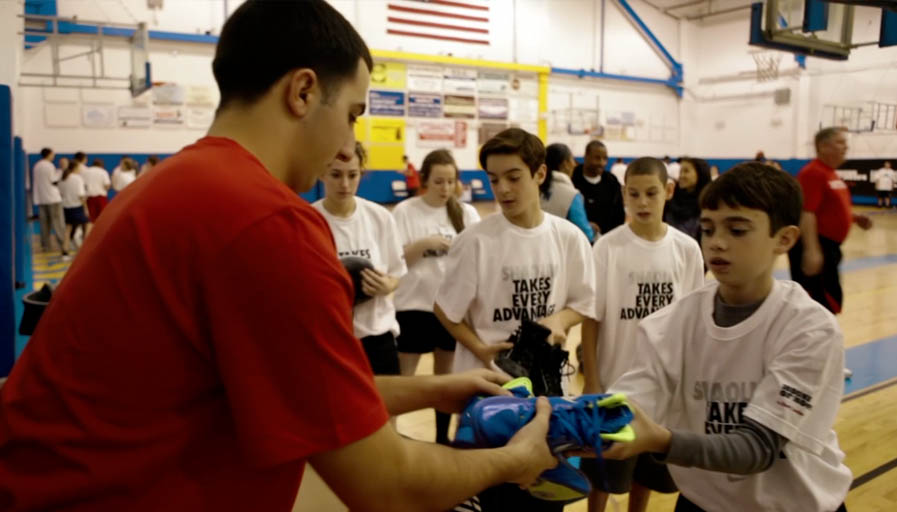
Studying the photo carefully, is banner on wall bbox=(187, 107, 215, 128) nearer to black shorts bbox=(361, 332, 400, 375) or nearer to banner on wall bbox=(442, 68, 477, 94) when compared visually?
banner on wall bbox=(442, 68, 477, 94)

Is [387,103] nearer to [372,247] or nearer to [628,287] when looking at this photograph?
[372,247]

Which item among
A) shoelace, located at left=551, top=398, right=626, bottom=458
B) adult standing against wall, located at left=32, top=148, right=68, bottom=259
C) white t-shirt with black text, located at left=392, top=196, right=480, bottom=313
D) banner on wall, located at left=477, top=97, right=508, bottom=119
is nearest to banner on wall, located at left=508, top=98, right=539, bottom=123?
→ banner on wall, located at left=477, top=97, right=508, bottom=119

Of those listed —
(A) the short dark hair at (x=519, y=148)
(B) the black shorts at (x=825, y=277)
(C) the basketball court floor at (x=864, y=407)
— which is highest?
(A) the short dark hair at (x=519, y=148)

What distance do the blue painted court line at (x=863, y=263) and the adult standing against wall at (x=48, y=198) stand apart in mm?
11852

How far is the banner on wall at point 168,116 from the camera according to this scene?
16.0m

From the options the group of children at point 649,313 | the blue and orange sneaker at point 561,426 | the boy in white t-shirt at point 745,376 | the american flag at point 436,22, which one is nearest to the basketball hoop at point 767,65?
the american flag at point 436,22

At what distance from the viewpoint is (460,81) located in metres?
19.9

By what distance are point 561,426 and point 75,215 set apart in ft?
42.8

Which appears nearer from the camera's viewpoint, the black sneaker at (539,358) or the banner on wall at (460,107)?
the black sneaker at (539,358)

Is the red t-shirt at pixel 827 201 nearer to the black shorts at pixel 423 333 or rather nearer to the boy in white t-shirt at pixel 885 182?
the black shorts at pixel 423 333

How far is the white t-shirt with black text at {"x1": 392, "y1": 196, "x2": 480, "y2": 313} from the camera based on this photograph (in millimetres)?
4289

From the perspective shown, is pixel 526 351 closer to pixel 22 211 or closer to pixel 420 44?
pixel 22 211

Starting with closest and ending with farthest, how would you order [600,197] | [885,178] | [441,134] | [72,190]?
[600,197]
[72,190]
[885,178]
[441,134]

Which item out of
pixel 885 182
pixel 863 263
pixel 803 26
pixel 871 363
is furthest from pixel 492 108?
pixel 871 363
